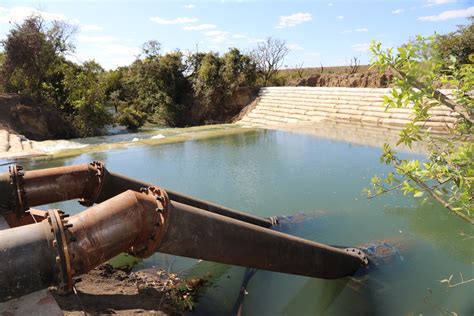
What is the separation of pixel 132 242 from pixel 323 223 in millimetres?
4799

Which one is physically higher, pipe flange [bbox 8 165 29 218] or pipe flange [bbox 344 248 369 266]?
pipe flange [bbox 8 165 29 218]

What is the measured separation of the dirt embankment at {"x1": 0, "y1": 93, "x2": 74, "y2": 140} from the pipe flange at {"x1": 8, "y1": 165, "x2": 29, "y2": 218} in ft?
56.2

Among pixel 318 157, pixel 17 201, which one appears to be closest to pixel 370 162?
pixel 318 157

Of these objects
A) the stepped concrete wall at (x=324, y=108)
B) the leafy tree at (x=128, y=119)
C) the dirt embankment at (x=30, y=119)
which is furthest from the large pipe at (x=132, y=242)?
the leafy tree at (x=128, y=119)

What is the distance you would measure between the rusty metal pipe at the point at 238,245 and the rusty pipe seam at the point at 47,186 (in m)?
1.93

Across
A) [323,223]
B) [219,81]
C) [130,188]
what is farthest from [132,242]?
[219,81]

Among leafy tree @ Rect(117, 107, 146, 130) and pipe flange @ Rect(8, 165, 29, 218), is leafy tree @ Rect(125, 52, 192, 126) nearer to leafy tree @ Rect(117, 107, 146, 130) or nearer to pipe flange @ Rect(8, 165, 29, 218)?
leafy tree @ Rect(117, 107, 146, 130)

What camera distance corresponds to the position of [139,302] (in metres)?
4.19

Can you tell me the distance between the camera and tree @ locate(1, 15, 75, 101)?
20.5m

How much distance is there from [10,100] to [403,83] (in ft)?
73.6

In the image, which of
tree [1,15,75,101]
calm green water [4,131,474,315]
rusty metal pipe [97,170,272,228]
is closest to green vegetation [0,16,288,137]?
tree [1,15,75,101]

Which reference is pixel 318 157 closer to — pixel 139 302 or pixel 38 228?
pixel 139 302

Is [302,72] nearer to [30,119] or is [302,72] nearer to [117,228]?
[30,119]

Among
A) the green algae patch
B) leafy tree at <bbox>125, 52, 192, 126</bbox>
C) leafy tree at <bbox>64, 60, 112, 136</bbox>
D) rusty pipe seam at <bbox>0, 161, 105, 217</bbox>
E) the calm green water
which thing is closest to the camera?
rusty pipe seam at <bbox>0, 161, 105, 217</bbox>
